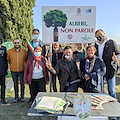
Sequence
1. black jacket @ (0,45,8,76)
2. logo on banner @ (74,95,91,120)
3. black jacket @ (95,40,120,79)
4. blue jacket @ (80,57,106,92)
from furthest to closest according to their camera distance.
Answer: black jacket @ (0,45,8,76)
black jacket @ (95,40,120,79)
blue jacket @ (80,57,106,92)
logo on banner @ (74,95,91,120)

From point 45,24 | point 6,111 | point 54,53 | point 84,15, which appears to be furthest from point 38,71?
point 84,15

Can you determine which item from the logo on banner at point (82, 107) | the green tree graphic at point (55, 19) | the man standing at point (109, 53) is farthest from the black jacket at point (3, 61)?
the logo on banner at point (82, 107)

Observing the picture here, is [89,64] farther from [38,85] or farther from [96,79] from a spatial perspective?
[38,85]

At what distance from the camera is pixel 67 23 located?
356cm

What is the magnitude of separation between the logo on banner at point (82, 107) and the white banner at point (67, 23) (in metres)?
2.18

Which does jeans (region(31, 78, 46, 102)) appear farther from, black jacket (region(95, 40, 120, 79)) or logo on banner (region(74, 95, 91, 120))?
logo on banner (region(74, 95, 91, 120))

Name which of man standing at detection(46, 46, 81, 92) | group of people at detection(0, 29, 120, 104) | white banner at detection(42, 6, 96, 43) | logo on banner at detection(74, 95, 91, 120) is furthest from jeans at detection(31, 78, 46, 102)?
logo on banner at detection(74, 95, 91, 120)

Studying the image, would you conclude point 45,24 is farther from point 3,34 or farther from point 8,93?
point 3,34

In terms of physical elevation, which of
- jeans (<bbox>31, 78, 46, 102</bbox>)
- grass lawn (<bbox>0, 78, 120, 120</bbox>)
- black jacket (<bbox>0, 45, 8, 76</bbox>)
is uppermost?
black jacket (<bbox>0, 45, 8, 76</bbox>)

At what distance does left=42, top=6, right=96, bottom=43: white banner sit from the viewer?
3508 millimetres

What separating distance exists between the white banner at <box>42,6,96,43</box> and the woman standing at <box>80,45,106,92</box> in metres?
0.78

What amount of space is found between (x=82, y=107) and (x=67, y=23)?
2.42 meters

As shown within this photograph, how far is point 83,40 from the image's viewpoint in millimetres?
3650

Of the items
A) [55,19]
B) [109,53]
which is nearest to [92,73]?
[109,53]
